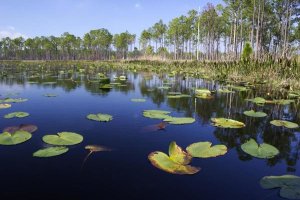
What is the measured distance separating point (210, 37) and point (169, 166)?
49263mm

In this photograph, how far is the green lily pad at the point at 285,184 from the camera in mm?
2349

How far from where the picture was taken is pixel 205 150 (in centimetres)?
340

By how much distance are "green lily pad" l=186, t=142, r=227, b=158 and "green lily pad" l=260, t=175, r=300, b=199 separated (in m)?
0.75

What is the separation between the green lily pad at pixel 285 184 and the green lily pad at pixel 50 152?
2.38 meters

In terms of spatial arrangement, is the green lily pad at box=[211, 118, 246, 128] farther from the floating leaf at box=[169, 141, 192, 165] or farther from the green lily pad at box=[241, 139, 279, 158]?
the floating leaf at box=[169, 141, 192, 165]

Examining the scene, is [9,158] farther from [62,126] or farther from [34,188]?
[62,126]

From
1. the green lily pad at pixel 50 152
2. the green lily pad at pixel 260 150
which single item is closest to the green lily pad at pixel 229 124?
the green lily pad at pixel 260 150

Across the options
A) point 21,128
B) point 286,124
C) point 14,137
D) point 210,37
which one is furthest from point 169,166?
point 210,37

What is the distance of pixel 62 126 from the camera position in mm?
4555

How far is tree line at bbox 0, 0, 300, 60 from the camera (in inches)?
1205

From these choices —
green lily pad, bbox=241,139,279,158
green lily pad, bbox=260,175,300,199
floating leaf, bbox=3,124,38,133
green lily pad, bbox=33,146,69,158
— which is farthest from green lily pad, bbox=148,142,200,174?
floating leaf, bbox=3,124,38,133

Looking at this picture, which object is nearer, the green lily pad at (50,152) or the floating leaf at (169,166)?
the floating leaf at (169,166)

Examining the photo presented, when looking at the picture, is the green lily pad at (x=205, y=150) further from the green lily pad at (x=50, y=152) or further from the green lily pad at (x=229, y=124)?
the green lily pad at (x=50, y=152)

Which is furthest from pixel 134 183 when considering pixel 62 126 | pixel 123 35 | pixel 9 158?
pixel 123 35
